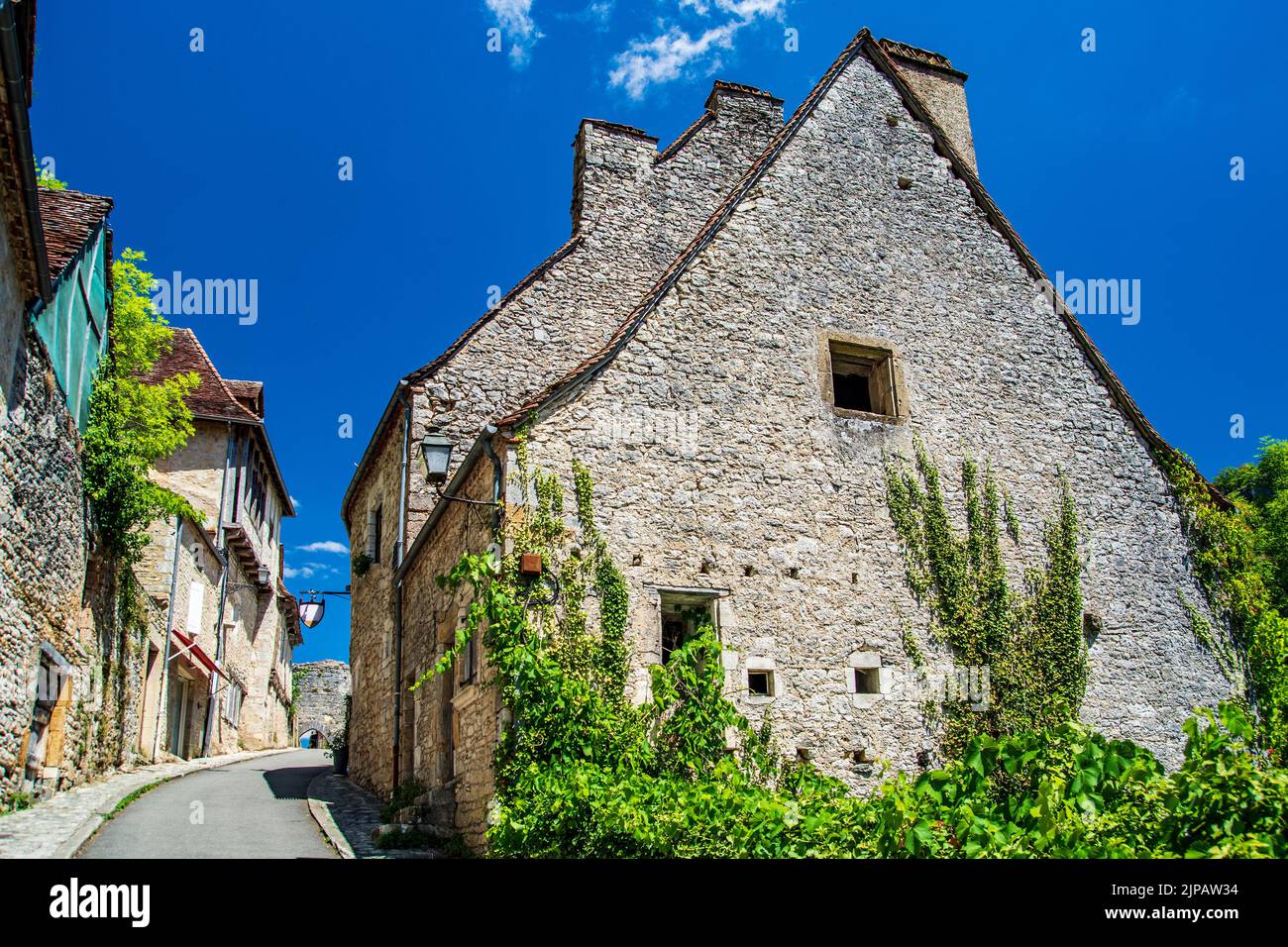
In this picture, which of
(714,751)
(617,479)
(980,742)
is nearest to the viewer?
(980,742)

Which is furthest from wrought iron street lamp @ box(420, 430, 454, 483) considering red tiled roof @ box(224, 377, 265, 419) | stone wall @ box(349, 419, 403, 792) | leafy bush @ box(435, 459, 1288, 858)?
red tiled roof @ box(224, 377, 265, 419)

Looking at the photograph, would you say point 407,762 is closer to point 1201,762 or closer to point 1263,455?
point 1201,762

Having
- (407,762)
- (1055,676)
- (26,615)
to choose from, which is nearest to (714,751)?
(1055,676)

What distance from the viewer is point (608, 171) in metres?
14.0

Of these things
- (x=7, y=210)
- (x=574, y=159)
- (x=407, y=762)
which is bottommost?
(x=407, y=762)

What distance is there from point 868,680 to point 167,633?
1352cm

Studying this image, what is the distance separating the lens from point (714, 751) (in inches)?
313

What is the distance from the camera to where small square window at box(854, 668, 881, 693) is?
28.9ft

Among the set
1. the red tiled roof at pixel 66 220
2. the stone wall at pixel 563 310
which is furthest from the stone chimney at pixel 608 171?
the red tiled roof at pixel 66 220

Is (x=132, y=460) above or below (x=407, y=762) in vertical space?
above

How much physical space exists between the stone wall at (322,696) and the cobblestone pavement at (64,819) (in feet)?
77.4

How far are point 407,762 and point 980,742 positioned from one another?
7.97 metres

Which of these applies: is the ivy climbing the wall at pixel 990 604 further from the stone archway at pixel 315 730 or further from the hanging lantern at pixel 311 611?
the stone archway at pixel 315 730

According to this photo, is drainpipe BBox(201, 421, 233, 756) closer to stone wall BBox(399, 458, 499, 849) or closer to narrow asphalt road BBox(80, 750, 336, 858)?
narrow asphalt road BBox(80, 750, 336, 858)
